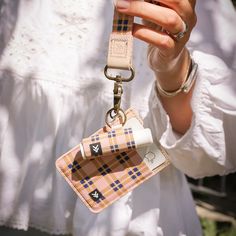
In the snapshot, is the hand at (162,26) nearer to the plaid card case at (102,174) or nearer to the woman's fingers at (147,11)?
the woman's fingers at (147,11)

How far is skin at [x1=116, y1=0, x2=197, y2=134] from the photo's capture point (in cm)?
77

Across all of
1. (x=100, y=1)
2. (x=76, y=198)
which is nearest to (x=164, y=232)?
(x=76, y=198)

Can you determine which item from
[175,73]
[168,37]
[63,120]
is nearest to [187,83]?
[175,73]

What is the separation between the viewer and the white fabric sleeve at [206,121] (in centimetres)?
98

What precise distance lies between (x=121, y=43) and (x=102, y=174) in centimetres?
26

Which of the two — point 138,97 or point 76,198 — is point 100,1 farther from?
point 76,198

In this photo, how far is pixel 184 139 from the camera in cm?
99

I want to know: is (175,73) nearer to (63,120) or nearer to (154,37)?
(154,37)

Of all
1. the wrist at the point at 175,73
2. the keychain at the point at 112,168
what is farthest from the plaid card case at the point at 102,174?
the wrist at the point at 175,73

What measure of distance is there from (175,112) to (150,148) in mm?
156

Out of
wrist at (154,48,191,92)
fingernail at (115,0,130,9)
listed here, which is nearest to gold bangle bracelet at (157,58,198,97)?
Result: wrist at (154,48,191,92)

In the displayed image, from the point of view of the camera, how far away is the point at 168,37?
80 cm

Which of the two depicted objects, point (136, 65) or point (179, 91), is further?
point (136, 65)

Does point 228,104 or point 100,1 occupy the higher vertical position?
point 100,1
